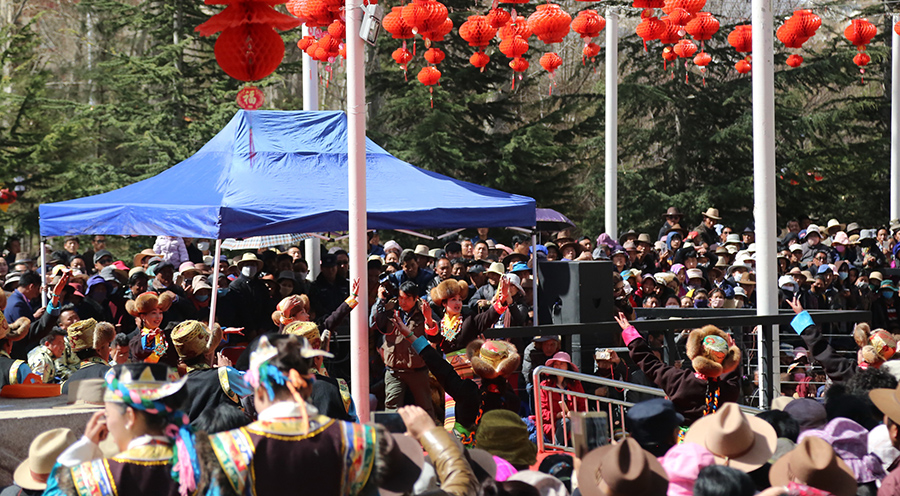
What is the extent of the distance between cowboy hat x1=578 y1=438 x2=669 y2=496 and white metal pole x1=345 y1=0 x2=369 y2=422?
4.28 meters

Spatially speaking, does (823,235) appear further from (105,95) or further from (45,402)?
(105,95)

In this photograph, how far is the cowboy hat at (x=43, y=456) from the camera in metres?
3.81

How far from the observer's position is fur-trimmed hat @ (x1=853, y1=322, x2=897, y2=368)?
7348 millimetres

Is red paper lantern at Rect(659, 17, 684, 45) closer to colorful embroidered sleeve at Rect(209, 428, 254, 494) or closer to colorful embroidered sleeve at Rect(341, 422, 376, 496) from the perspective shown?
colorful embroidered sleeve at Rect(341, 422, 376, 496)

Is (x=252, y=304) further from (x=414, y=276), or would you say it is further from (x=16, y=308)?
(x=414, y=276)

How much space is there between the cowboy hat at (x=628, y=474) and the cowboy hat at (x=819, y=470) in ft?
1.71

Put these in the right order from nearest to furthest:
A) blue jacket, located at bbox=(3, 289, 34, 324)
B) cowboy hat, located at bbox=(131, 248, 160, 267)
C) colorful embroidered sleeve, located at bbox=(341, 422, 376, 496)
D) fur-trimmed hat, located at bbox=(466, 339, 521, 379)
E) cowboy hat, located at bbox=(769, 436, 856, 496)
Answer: colorful embroidered sleeve, located at bbox=(341, 422, 376, 496), cowboy hat, located at bbox=(769, 436, 856, 496), fur-trimmed hat, located at bbox=(466, 339, 521, 379), blue jacket, located at bbox=(3, 289, 34, 324), cowboy hat, located at bbox=(131, 248, 160, 267)

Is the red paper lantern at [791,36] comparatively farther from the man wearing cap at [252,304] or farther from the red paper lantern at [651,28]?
the man wearing cap at [252,304]

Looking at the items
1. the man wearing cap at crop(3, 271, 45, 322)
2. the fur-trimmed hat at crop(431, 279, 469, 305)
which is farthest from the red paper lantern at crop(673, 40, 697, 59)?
the man wearing cap at crop(3, 271, 45, 322)

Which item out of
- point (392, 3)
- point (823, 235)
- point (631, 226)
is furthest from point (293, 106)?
point (823, 235)

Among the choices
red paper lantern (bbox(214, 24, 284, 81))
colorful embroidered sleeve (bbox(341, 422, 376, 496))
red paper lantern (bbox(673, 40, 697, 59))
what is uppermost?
red paper lantern (bbox(673, 40, 697, 59))

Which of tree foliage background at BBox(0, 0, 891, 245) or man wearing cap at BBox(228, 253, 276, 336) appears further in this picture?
tree foliage background at BBox(0, 0, 891, 245)

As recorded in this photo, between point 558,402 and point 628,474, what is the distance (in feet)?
13.0

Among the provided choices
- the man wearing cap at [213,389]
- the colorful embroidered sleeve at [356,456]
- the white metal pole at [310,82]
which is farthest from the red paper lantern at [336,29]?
the colorful embroidered sleeve at [356,456]
